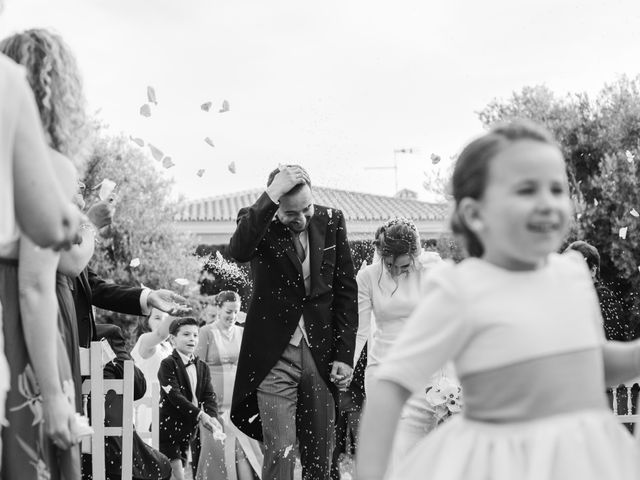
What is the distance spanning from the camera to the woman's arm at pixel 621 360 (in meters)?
2.55

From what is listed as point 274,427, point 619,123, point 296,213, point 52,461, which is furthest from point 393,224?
point 619,123

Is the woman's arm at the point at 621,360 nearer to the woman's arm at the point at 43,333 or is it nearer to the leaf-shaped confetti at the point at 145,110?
the woman's arm at the point at 43,333

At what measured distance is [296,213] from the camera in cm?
581

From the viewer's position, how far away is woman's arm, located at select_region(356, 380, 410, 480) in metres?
2.32

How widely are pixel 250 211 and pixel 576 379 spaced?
351cm

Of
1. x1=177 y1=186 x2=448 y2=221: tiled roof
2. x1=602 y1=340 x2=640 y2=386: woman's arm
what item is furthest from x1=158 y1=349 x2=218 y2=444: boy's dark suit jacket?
x1=177 y1=186 x2=448 y2=221: tiled roof

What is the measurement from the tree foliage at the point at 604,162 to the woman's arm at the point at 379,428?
21.4 meters

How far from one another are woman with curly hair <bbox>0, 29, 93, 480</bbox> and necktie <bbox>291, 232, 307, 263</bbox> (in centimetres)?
277

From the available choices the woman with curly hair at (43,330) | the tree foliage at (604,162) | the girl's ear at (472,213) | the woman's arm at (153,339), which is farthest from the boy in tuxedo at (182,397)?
the tree foliage at (604,162)

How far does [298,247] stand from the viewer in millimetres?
5895

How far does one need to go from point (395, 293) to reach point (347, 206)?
2967 centimetres

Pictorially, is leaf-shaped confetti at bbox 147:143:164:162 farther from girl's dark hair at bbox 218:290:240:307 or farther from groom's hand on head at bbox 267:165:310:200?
girl's dark hair at bbox 218:290:240:307

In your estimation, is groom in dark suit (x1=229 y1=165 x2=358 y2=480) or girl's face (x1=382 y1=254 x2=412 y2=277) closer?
groom in dark suit (x1=229 y1=165 x2=358 y2=480)

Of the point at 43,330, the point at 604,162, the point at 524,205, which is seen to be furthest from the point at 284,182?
the point at 604,162
